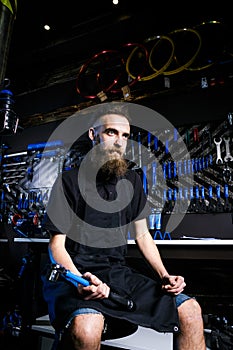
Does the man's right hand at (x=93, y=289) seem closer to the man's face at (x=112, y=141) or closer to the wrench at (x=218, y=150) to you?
the man's face at (x=112, y=141)

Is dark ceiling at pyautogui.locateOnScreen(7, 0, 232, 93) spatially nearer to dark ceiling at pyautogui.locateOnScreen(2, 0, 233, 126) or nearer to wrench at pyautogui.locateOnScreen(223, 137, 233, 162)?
dark ceiling at pyautogui.locateOnScreen(2, 0, 233, 126)

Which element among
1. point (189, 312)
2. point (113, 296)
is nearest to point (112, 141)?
point (113, 296)

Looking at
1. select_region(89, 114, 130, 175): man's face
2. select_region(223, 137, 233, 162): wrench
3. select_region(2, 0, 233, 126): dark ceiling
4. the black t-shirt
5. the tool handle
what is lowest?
the tool handle

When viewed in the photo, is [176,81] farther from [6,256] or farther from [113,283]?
[6,256]

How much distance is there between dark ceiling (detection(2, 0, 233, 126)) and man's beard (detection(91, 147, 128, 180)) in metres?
2.20

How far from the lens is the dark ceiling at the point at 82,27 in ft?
11.0

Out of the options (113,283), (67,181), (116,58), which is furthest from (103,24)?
(113,283)

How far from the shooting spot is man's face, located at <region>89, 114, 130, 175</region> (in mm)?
1951

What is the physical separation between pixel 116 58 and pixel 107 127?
2.28 metres

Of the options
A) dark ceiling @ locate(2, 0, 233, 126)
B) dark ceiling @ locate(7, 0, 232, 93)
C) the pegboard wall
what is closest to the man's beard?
the pegboard wall

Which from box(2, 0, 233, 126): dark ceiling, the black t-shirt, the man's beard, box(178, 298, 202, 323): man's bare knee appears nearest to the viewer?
box(178, 298, 202, 323): man's bare knee

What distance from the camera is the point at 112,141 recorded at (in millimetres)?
1989

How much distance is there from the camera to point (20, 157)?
4.29m

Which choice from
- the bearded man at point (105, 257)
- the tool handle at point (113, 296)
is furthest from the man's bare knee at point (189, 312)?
the tool handle at point (113, 296)
